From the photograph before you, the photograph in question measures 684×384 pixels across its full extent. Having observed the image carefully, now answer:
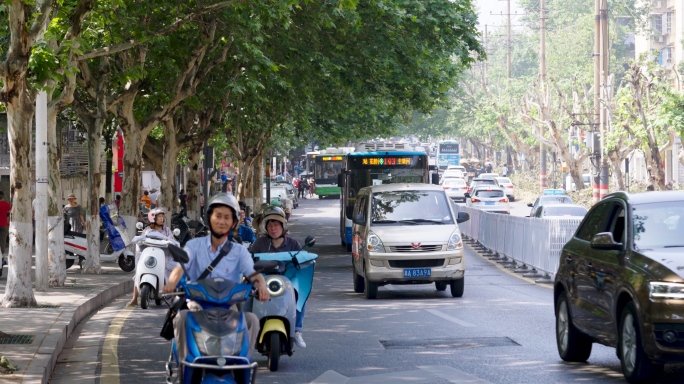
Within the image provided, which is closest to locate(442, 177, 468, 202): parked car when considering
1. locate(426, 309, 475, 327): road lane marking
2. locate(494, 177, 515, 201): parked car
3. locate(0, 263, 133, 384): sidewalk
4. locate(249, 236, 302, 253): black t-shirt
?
locate(494, 177, 515, 201): parked car

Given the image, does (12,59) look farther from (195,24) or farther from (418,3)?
(418,3)

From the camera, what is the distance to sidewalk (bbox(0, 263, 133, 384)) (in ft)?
34.4

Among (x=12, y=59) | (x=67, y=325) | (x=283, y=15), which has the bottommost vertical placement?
(x=67, y=325)

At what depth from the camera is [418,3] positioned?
25.9 m

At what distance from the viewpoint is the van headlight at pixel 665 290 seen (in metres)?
8.73

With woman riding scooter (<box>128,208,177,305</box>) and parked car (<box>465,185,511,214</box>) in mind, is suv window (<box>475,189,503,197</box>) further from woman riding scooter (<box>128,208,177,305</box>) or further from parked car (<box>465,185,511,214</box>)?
woman riding scooter (<box>128,208,177,305</box>)

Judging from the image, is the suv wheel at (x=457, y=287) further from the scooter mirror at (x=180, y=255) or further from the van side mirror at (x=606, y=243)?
A: the scooter mirror at (x=180, y=255)

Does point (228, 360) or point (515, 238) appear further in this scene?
point (515, 238)

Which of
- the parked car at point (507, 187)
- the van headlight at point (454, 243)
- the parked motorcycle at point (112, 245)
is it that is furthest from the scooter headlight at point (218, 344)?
the parked car at point (507, 187)

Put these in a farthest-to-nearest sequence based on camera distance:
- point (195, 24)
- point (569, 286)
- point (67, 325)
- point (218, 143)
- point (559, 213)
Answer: point (218, 143), point (559, 213), point (195, 24), point (67, 325), point (569, 286)

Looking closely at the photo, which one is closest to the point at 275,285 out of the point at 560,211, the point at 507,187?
the point at 560,211

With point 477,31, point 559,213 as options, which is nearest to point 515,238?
point 477,31

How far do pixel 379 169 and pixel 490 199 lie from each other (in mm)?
21147

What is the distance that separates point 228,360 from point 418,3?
19.8 metres
